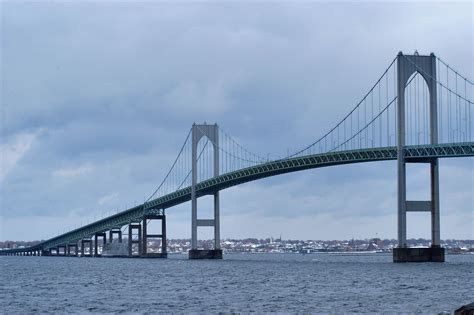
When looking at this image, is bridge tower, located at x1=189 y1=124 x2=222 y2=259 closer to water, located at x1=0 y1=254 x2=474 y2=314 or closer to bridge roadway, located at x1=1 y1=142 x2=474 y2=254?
bridge roadway, located at x1=1 y1=142 x2=474 y2=254

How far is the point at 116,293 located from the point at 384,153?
118ft

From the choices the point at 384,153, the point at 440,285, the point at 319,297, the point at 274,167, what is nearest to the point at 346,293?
the point at 319,297

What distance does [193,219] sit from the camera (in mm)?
113062

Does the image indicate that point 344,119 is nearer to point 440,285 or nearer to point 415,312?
point 440,285

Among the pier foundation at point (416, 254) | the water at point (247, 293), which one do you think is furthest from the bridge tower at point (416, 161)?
the water at point (247, 293)

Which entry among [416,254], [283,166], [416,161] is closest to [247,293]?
[416,161]

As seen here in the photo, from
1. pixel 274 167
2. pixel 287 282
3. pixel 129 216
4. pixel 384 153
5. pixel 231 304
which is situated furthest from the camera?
pixel 129 216

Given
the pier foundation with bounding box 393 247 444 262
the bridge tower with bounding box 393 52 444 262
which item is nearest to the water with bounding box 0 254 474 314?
the bridge tower with bounding box 393 52 444 262

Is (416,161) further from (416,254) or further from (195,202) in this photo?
(195,202)

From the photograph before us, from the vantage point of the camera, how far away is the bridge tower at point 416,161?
265 feet

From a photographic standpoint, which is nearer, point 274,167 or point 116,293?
point 116,293

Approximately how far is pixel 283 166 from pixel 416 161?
58.3ft

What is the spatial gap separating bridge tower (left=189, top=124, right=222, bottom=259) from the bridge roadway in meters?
1.43

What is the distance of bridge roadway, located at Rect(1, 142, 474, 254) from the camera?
79375 millimetres
